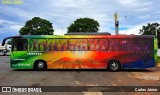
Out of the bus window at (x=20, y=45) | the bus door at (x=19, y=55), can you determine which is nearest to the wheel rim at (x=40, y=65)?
the bus door at (x=19, y=55)

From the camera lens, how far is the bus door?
21.2m

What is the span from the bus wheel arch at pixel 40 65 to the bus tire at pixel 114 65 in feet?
14.6

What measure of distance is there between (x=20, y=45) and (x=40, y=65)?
1.99m

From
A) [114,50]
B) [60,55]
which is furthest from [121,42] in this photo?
[60,55]

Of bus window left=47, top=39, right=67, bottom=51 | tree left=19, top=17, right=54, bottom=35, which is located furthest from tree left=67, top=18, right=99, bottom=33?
bus window left=47, top=39, right=67, bottom=51

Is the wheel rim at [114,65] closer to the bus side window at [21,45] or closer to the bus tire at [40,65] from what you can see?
the bus tire at [40,65]

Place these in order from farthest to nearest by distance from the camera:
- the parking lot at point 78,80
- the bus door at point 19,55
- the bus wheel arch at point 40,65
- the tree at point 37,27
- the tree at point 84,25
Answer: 1. the tree at point 37,27
2. the tree at point 84,25
3. the bus wheel arch at point 40,65
4. the bus door at point 19,55
5. the parking lot at point 78,80

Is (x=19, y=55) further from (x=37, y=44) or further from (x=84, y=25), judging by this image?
(x=84, y=25)

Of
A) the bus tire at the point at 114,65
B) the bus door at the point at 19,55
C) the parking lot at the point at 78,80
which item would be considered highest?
the bus door at the point at 19,55

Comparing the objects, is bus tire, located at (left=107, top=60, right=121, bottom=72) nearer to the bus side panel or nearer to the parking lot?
the bus side panel

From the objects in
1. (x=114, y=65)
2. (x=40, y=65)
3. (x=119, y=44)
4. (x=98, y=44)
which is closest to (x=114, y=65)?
(x=114, y=65)

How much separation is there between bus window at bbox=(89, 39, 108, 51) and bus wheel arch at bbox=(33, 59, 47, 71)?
341cm

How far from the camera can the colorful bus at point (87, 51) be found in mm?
21375

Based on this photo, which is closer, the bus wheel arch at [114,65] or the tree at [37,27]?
the bus wheel arch at [114,65]
